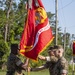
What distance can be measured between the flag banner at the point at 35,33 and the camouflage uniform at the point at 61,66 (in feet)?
4.25

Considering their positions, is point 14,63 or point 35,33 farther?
point 35,33

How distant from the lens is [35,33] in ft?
35.9

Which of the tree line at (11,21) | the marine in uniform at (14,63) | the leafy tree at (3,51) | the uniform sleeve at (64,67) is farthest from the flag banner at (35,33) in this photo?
the tree line at (11,21)

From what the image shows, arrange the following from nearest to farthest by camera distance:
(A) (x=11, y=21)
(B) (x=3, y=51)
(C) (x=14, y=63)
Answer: (C) (x=14, y=63)
(B) (x=3, y=51)
(A) (x=11, y=21)

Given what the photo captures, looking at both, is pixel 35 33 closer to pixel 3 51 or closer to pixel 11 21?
pixel 3 51

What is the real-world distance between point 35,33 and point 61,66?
195cm

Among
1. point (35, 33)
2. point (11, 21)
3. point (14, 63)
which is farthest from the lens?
point (11, 21)

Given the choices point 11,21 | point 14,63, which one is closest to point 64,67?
point 14,63

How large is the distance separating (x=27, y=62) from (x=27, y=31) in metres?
1.00

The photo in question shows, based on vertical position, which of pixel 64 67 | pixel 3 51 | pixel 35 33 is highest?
pixel 35 33

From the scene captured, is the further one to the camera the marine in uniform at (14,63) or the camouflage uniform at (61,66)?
the marine in uniform at (14,63)

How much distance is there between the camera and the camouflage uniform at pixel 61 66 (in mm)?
9164

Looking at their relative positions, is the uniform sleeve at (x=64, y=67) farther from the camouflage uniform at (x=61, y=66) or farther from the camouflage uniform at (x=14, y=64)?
the camouflage uniform at (x=14, y=64)

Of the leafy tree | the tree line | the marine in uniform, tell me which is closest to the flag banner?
the marine in uniform
